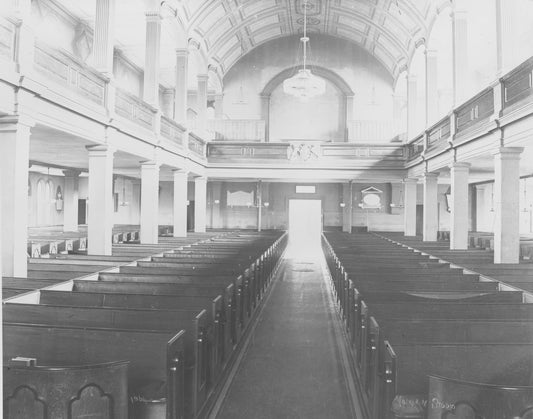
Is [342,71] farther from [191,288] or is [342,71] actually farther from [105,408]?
[105,408]

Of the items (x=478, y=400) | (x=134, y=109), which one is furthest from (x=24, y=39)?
(x=478, y=400)

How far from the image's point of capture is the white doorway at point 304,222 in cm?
2312

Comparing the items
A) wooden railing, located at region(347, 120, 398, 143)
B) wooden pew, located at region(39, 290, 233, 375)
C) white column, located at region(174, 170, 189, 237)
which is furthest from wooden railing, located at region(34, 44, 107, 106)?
wooden railing, located at region(347, 120, 398, 143)

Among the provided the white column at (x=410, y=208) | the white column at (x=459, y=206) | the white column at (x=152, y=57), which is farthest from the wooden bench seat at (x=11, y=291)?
the white column at (x=410, y=208)

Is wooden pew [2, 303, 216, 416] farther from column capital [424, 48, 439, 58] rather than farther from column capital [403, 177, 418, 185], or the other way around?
column capital [403, 177, 418, 185]

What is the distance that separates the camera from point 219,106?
22.2 metres

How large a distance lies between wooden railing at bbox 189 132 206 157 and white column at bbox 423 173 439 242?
7821 mm

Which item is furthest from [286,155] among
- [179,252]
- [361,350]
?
[361,350]

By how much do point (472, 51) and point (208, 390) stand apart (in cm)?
1770

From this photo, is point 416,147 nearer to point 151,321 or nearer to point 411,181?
point 411,181

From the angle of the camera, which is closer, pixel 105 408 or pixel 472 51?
pixel 105 408

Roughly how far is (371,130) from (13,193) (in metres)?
17.2

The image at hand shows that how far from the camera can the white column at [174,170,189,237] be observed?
578 inches

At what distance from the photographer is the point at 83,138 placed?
820 centimetres
